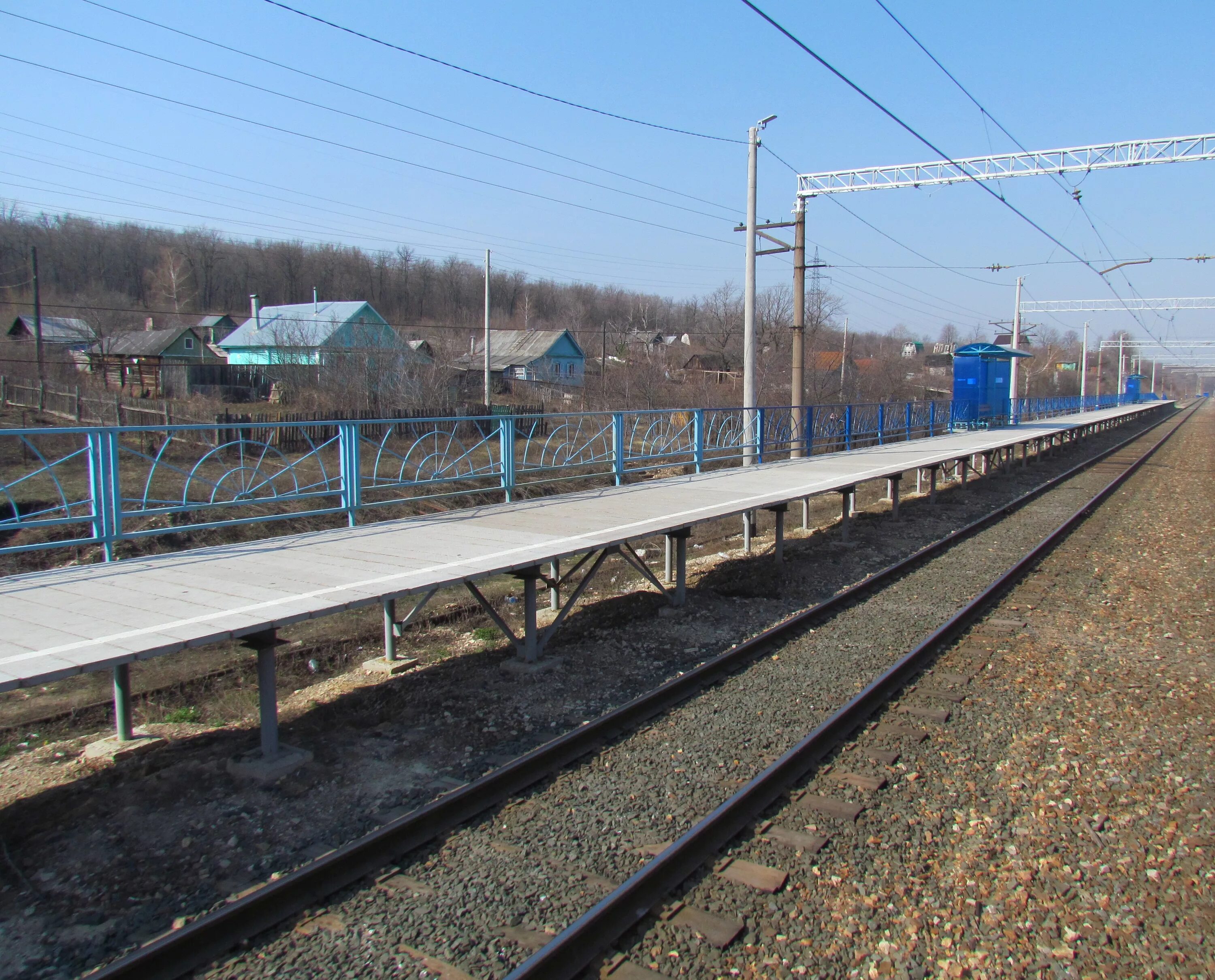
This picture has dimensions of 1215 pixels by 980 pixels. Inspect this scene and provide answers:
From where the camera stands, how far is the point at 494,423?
78.8ft

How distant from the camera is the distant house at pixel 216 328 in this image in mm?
58562

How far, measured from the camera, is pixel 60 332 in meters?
48.5

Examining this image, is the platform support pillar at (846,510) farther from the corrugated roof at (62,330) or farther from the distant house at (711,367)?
the corrugated roof at (62,330)

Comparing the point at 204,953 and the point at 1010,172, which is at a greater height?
the point at 1010,172

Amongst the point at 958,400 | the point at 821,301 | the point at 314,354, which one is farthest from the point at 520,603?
the point at 821,301

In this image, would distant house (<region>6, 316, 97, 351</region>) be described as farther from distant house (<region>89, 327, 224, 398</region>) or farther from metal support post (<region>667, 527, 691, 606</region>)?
metal support post (<region>667, 527, 691, 606</region>)

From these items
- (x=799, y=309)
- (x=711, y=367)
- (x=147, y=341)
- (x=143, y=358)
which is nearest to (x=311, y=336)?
(x=143, y=358)

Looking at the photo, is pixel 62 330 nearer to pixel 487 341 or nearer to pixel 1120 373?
pixel 487 341

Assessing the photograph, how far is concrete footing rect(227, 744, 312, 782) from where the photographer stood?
14.6 feet

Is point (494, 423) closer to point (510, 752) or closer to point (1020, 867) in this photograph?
point (510, 752)

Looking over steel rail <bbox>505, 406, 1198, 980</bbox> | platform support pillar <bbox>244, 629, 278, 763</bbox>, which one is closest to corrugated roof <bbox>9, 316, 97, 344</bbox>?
platform support pillar <bbox>244, 629, 278, 763</bbox>

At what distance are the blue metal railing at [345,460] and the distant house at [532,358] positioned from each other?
22159 mm

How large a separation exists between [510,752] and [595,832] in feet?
3.51

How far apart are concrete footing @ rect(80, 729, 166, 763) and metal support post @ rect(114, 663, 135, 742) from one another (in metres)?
0.03
